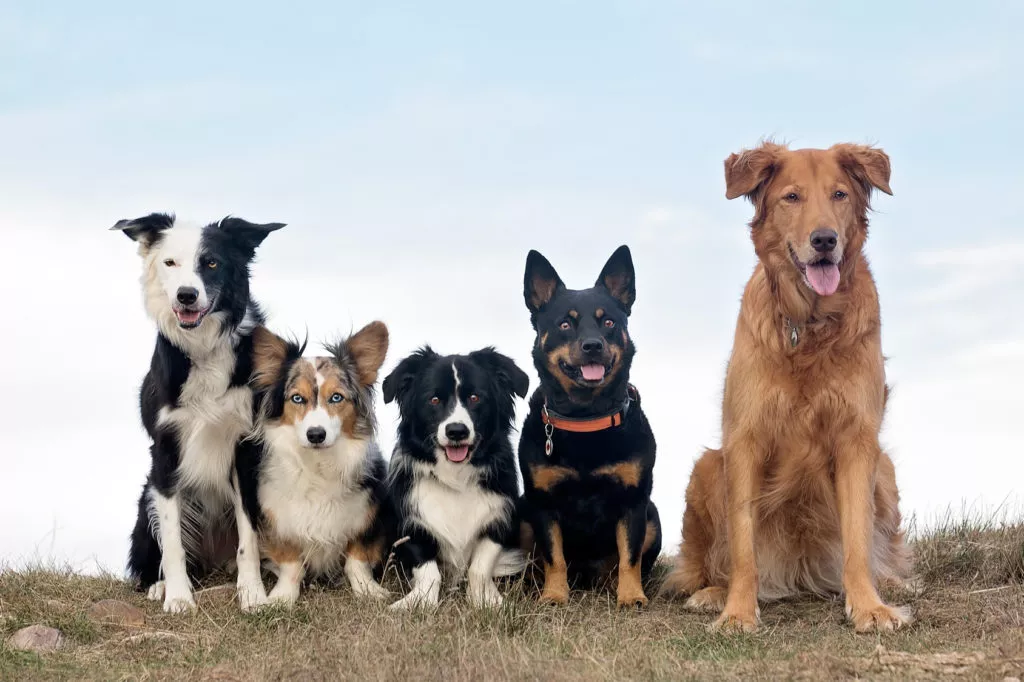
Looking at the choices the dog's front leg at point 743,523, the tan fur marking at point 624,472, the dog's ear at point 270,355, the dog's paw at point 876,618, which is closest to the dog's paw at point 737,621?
the dog's front leg at point 743,523

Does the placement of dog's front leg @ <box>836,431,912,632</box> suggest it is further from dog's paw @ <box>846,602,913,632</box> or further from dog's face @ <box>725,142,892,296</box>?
dog's face @ <box>725,142,892,296</box>

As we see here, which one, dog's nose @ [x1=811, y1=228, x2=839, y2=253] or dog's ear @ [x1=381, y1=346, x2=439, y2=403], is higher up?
dog's nose @ [x1=811, y1=228, x2=839, y2=253]

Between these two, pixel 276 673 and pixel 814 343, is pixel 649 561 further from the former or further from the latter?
pixel 276 673

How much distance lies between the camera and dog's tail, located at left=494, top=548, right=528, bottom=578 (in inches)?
245

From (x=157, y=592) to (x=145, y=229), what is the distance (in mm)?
2239

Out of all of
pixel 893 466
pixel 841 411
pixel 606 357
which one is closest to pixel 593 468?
pixel 606 357

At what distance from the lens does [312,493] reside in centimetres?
628

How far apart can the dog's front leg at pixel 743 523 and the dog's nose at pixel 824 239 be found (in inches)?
40.9

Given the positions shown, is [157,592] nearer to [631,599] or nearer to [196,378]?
[196,378]

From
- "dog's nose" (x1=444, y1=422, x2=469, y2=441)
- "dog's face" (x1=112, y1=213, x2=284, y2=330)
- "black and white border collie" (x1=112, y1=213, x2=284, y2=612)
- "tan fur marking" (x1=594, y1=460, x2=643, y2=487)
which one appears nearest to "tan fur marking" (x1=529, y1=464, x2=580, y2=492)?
"tan fur marking" (x1=594, y1=460, x2=643, y2=487)

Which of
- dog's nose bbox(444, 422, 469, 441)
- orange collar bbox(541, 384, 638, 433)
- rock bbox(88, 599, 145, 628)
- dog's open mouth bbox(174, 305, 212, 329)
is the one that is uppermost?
dog's open mouth bbox(174, 305, 212, 329)

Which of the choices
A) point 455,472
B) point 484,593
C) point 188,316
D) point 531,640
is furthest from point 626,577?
point 188,316

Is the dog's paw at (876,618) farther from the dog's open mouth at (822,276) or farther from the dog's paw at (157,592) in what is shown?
the dog's paw at (157,592)

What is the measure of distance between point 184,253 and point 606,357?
94.9 inches
